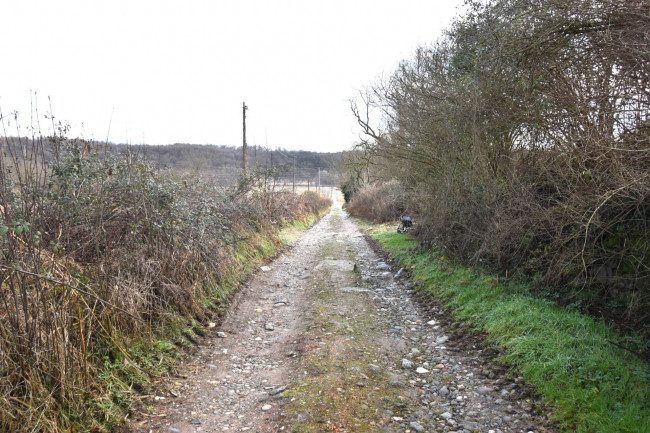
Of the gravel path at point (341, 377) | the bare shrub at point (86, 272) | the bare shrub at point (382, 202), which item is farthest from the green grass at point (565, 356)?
the bare shrub at point (382, 202)

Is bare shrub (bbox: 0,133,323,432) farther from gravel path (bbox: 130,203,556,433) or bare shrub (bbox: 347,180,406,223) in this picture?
bare shrub (bbox: 347,180,406,223)

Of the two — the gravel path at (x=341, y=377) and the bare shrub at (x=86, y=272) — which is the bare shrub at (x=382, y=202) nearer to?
the gravel path at (x=341, y=377)

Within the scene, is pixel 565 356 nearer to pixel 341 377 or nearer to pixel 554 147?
pixel 341 377

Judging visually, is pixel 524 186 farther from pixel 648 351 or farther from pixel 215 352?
pixel 215 352

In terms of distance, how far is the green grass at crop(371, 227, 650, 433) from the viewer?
3195 mm

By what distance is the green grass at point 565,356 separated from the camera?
10.5 ft

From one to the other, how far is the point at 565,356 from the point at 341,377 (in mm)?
2371

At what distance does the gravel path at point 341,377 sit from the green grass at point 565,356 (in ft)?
0.75

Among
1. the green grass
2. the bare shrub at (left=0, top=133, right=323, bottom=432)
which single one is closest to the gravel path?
the green grass

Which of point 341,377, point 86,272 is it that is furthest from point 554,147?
point 86,272

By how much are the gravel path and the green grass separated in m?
0.23

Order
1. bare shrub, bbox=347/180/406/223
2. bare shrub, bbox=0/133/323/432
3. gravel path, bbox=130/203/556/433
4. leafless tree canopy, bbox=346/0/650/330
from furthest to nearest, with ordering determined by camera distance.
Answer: bare shrub, bbox=347/180/406/223 → leafless tree canopy, bbox=346/0/650/330 → gravel path, bbox=130/203/556/433 → bare shrub, bbox=0/133/323/432

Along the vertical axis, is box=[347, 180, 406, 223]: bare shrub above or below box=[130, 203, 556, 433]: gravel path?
above

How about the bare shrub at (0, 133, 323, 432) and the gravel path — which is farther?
the gravel path
